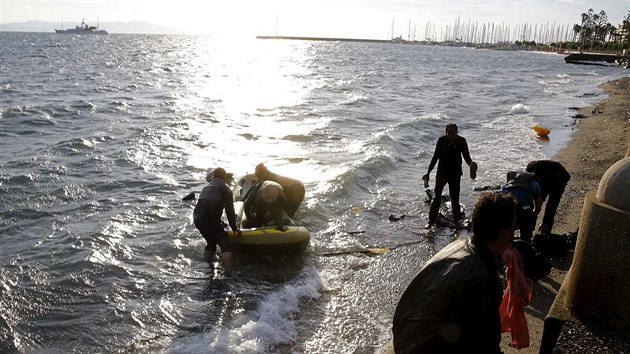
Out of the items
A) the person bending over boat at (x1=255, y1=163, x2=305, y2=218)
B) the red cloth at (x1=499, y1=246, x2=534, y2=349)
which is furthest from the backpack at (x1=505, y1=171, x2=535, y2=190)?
the person bending over boat at (x1=255, y1=163, x2=305, y2=218)

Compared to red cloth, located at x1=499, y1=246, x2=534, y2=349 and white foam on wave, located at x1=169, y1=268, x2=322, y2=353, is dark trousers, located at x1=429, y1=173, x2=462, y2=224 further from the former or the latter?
red cloth, located at x1=499, y1=246, x2=534, y2=349

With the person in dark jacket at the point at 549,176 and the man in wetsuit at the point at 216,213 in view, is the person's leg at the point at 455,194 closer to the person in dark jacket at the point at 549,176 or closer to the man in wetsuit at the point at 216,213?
the person in dark jacket at the point at 549,176

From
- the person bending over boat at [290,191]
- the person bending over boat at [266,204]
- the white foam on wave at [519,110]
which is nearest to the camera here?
the person bending over boat at [266,204]

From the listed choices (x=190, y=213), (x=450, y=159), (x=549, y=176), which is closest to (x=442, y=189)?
(x=450, y=159)

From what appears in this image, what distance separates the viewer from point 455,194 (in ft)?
35.2

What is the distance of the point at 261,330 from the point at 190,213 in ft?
20.2

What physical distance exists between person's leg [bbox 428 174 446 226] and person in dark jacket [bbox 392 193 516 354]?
23.8 ft

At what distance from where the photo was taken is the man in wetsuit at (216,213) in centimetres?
904

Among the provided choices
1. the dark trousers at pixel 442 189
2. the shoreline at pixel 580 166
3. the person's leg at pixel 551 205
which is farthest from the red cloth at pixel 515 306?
the dark trousers at pixel 442 189

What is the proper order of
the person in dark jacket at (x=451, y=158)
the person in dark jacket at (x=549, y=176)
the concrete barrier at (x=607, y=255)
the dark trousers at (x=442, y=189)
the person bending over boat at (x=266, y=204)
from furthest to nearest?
the dark trousers at (x=442, y=189) < the person in dark jacket at (x=451, y=158) < the person bending over boat at (x=266, y=204) < the person in dark jacket at (x=549, y=176) < the concrete barrier at (x=607, y=255)

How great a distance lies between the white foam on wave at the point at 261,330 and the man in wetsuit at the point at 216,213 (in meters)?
1.49

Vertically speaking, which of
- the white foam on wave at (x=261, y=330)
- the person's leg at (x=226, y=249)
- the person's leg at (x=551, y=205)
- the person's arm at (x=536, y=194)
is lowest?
the white foam on wave at (x=261, y=330)

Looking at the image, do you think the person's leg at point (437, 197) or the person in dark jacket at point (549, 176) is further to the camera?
the person's leg at point (437, 197)

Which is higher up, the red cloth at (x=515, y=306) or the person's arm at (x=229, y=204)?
the red cloth at (x=515, y=306)
